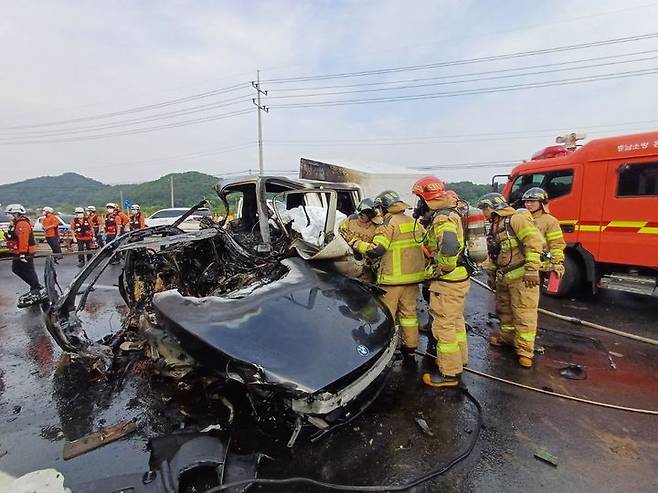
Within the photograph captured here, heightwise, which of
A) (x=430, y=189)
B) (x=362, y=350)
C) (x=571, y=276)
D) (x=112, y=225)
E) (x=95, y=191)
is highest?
(x=95, y=191)

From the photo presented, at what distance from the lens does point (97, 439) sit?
2668 mm

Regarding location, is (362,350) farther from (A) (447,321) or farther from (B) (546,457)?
(B) (546,457)

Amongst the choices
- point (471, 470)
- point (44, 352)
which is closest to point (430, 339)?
point (471, 470)

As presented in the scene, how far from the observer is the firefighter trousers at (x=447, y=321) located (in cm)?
333

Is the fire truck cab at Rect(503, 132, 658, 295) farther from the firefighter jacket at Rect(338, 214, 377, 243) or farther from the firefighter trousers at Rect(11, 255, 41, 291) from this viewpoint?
the firefighter trousers at Rect(11, 255, 41, 291)

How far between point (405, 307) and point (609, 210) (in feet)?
13.5

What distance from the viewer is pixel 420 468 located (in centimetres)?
236

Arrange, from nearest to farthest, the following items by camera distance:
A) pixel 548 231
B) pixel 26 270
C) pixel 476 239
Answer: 1. pixel 476 239
2. pixel 548 231
3. pixel 26 270

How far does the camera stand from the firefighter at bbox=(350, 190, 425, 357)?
3.65 meters

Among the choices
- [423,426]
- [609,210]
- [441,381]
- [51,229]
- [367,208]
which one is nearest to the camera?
[423,426]

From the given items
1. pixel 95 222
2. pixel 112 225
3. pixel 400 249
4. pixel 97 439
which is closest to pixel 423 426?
pixel 400 249

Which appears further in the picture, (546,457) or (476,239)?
(476,239)

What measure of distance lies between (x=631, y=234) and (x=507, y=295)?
2757 mm

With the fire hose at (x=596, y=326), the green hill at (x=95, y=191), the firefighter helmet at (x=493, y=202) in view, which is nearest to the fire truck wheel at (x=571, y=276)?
the fire hose at (x=596, y=326)
